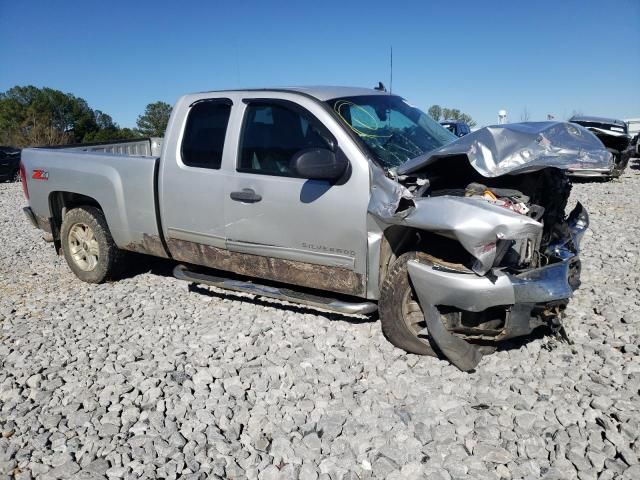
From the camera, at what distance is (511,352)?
3574 mm

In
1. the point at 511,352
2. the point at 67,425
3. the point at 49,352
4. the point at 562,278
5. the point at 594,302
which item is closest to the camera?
the point at 67,425

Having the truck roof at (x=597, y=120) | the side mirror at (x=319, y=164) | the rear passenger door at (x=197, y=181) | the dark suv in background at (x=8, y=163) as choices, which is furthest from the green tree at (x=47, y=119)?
the side mirror at (x=319, y=164)

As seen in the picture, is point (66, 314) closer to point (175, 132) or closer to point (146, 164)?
point (146, 164)

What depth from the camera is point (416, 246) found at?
366 centimetres

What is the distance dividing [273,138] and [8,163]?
58.7 feet

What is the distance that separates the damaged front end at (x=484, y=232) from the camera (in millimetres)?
3041

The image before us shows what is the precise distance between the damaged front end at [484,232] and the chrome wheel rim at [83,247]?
336 centimetres

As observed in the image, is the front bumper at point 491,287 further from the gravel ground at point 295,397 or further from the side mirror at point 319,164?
the side mirror at point 319,164

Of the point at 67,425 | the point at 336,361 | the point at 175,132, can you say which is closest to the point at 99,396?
the point at 67,425

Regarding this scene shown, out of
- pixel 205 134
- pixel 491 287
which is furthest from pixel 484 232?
pixel 205 134

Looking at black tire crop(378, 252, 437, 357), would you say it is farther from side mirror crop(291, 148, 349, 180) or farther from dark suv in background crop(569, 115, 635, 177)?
dark suv in background crop(569, 115, 635, 177)

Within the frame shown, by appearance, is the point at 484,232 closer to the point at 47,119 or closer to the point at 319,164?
the point at 319,164

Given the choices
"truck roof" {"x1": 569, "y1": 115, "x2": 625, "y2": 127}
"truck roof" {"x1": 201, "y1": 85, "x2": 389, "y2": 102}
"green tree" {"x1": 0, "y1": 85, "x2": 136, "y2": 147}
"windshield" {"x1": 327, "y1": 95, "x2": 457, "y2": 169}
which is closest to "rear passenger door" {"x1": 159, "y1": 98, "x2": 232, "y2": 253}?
"truck roof" {"x1": 201, "y1": 85, "x2": 389, "y2": 102}

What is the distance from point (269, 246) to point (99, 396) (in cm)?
159
